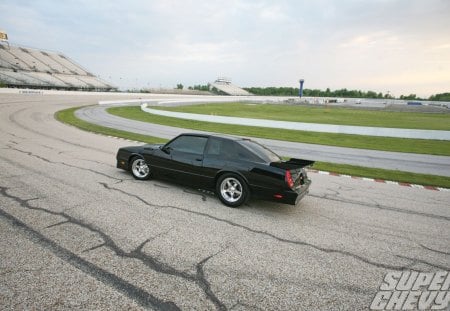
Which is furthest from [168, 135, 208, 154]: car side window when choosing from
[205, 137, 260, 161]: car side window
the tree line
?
the tree line

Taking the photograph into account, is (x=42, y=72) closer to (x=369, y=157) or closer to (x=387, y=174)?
(x=369, y=157)

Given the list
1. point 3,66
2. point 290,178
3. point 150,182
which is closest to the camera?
point 290,178

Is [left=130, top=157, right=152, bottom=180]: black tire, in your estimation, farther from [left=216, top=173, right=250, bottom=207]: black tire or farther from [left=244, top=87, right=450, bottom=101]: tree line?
[left=244, top=87, right=450, bottom=101]: tree line

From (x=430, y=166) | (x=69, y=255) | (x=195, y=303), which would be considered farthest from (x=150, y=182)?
(x=430, y=166)

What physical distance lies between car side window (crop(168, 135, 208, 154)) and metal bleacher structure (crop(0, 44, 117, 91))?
60.9 metres

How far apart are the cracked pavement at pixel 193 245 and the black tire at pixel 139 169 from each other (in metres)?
0.23

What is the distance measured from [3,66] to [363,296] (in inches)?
3143

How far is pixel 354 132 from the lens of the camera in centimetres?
1977

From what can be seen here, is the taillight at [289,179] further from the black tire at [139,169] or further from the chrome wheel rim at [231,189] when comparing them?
the black tire at [139,169]

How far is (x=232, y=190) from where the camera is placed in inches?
239

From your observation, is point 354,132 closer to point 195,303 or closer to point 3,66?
point 195,303

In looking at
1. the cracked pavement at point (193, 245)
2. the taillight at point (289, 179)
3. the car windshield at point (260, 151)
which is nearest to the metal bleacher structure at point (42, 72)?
the cracked pavement at point (193, 245)

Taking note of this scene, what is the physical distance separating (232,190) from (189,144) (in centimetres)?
158

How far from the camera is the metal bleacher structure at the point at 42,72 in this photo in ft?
197
